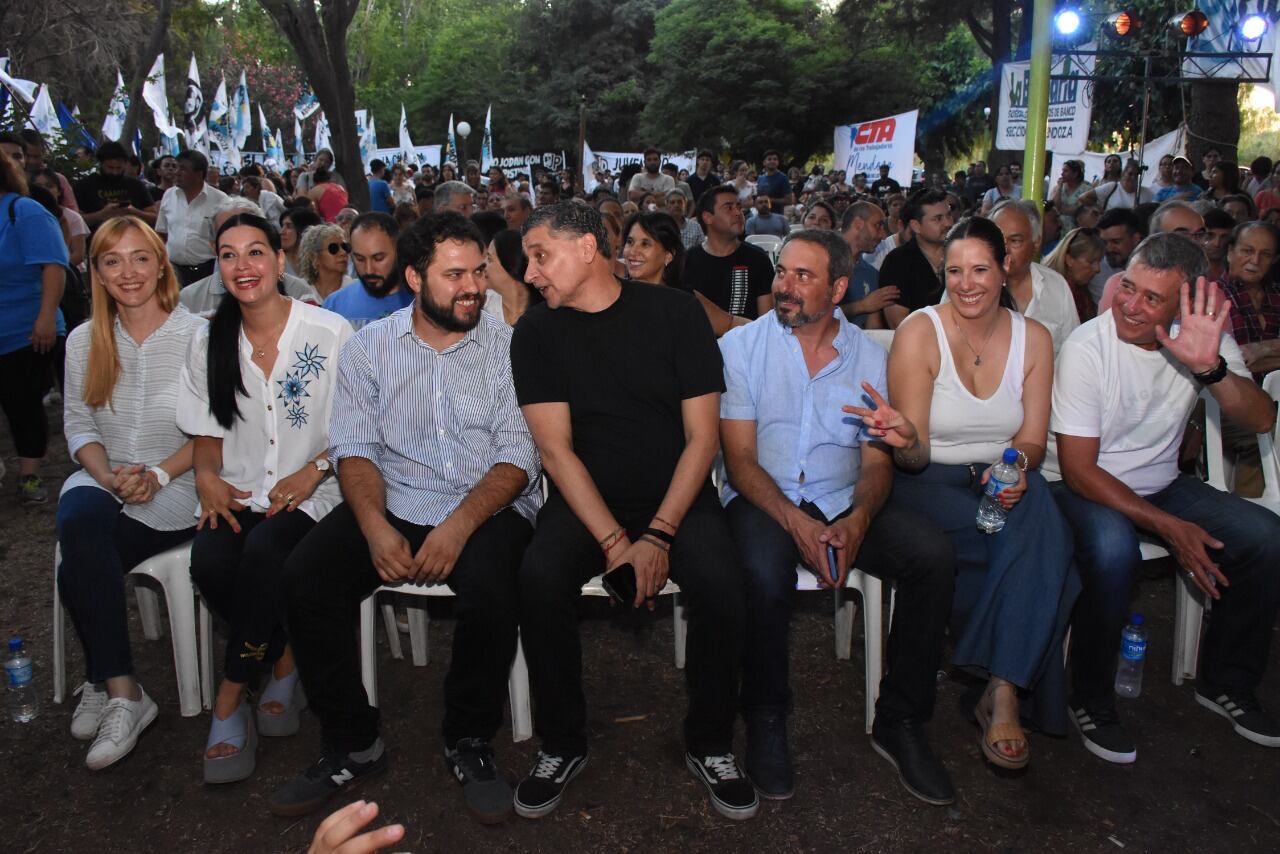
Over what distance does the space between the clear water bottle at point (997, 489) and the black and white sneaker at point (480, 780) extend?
1768 mm

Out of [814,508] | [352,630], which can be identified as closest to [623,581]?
[814,508]

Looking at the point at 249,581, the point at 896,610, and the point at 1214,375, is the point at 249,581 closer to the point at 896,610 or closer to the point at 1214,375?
the point at 896,610

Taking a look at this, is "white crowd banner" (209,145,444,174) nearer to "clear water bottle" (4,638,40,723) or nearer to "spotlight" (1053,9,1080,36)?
"spotlight" (1053,9,1080,36)

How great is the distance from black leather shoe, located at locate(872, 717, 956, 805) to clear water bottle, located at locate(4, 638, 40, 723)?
2.95m

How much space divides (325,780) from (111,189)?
23.1 feet

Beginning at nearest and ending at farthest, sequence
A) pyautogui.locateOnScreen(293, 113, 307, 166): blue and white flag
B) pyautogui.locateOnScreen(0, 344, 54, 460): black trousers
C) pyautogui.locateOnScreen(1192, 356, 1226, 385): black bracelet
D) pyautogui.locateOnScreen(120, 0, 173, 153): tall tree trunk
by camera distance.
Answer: pyautogui.locateOnScreen(1192, 356, 1226, 385): black bracelet < pyautogui.locateOnScreen(0, 344, 54, 460): black trousers < pyautogui.locateOnScreen(120, 0, 173, 153): tall tree trunk < pyautogui.locateOnScreen(293, 113, 307, 166): blue and white flag

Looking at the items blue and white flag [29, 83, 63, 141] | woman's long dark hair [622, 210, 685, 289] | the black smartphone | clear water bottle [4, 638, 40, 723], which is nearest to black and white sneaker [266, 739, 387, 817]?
the black smartphone

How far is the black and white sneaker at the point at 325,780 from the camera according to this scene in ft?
9.21

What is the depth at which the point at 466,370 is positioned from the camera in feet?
10.6

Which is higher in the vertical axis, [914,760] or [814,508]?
[814,508]

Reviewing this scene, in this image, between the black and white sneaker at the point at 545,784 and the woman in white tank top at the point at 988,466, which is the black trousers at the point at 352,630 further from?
the woman in white tank top at the point at 988,466

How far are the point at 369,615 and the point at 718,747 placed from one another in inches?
47.6

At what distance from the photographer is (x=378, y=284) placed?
4.52 m

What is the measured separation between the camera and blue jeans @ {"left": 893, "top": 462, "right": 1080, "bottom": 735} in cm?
A: 301
